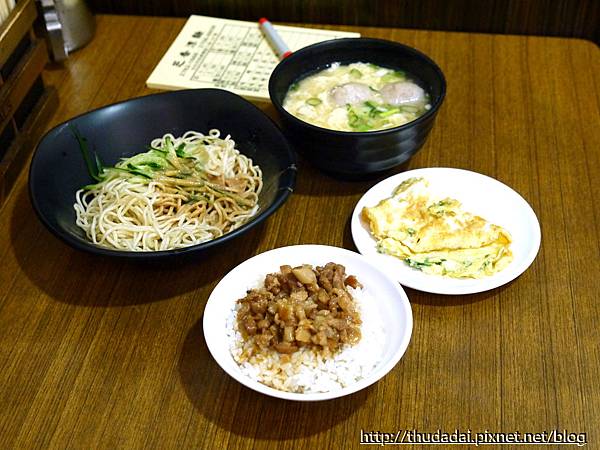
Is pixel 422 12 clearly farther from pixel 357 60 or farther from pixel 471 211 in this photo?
pixel 471 211

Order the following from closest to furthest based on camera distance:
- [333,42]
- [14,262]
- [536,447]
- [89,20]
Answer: [536,447]
[14,262]
[333,42]
[89,20]

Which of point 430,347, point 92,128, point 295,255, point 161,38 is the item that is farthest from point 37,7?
point 430,347

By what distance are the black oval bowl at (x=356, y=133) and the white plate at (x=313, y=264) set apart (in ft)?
0.93

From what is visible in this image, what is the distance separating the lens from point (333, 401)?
4.21 feet

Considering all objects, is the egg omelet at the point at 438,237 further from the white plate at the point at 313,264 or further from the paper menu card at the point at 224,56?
the paper menu card at the point at 224,56

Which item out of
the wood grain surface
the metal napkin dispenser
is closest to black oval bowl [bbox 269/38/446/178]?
the wood grain surface

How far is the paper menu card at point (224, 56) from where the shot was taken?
81.8 inches

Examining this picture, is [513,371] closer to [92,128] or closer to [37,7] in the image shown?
[92,128]

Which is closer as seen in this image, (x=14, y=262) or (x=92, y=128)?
(x=14, y=262)

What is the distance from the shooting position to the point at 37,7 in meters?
2.07

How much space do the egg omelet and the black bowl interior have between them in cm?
33

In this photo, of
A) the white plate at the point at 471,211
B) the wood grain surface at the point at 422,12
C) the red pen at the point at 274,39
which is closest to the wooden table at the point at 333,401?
the white plate at the point at 471,211

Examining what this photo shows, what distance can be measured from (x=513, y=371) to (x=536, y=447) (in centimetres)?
16

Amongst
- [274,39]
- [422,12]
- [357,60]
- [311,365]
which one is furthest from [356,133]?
[422,12]
